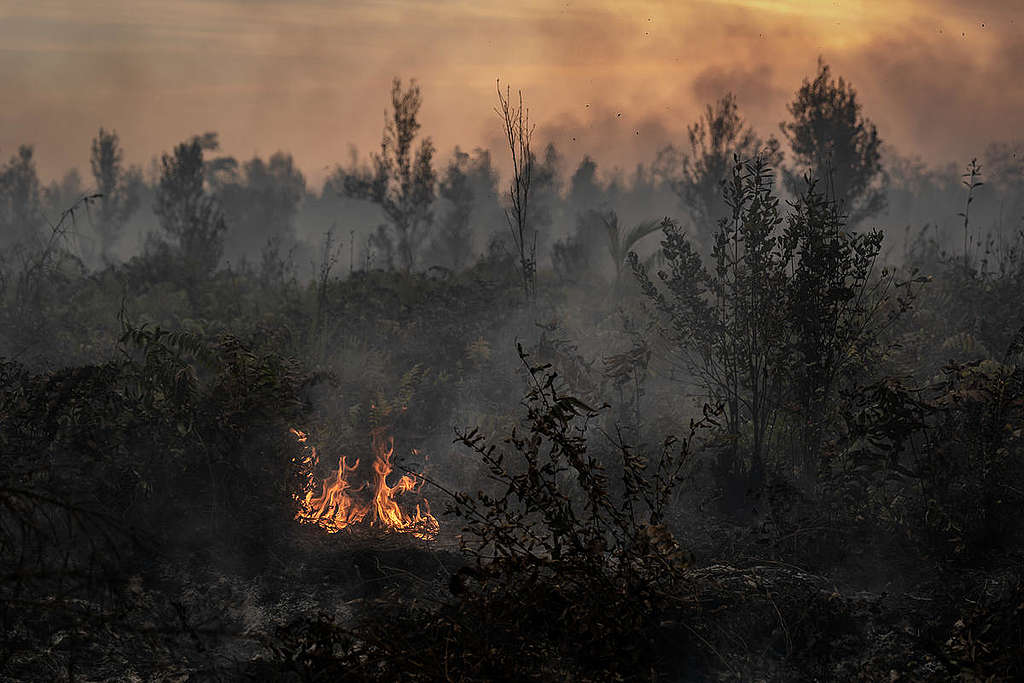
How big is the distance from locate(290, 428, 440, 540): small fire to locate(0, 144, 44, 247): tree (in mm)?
33616

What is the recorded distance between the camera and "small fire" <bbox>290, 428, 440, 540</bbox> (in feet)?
21.6

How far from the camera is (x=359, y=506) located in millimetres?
6832

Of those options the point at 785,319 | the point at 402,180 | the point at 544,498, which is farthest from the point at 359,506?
the point at 402,180

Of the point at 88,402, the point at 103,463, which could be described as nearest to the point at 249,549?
the point at 103,463

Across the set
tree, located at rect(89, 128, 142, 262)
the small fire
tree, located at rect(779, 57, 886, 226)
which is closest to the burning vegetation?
the small fire

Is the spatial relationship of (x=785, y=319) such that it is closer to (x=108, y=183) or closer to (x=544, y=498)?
(x=544, y=498)

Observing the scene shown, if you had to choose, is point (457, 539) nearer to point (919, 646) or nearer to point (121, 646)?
point (121, 646)

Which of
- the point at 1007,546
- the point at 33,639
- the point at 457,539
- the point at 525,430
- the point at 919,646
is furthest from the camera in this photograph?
the point at 525,430

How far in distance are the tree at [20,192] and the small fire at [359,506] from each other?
110 ft

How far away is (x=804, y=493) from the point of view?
656 centimetres

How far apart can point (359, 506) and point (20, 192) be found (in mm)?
40231

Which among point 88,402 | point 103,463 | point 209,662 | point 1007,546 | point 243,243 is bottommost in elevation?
point 209,662

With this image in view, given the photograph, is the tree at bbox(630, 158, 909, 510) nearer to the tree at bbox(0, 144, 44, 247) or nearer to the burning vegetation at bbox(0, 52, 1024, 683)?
the burning vegetation at bbox(0, 52, 1024, 683)

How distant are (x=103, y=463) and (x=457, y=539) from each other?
2.88 metres
